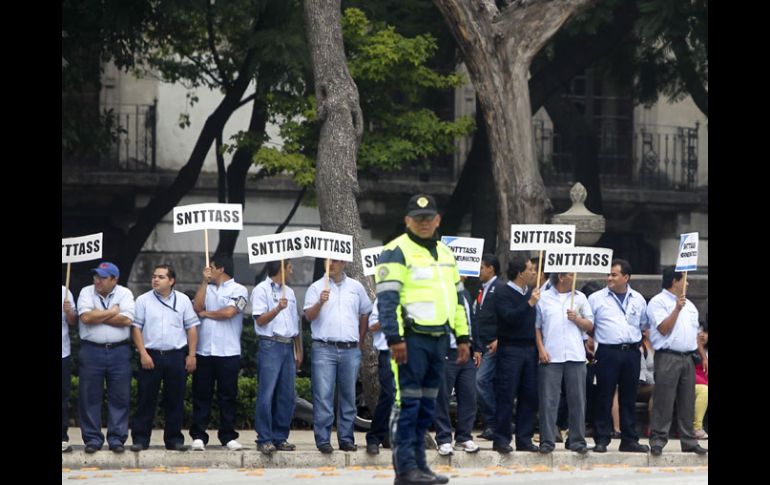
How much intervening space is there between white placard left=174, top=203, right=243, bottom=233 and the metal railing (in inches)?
753

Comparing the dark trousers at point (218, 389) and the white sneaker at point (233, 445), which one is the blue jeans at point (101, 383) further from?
the white sneaker at point (233, 445)

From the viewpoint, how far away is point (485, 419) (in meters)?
15.8

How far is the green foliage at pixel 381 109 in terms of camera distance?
74.0 feet

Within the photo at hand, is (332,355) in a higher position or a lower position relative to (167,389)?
higher

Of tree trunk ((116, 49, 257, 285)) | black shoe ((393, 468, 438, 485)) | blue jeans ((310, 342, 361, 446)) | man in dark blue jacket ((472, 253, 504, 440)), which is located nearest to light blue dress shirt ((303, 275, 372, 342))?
blue jeans ((310, 342, 361, 446))

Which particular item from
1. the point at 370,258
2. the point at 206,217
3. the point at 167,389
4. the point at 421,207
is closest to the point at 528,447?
the point at 370,258

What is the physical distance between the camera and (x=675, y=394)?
590 inches

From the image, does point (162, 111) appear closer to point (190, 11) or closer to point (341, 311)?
point (190, 11)

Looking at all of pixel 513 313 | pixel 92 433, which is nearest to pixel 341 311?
pixel 513 313

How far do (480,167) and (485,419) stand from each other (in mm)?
9999

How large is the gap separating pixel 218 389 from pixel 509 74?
592cm

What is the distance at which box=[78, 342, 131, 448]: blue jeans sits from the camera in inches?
553

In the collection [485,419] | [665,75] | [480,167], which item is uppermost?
[665,75]

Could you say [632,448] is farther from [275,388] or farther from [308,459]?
[275,388]
